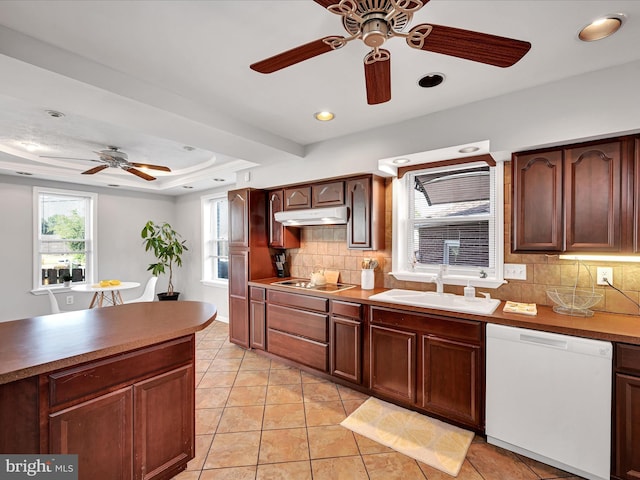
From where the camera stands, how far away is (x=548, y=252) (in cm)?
215

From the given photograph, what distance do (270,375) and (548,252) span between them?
2.79 m

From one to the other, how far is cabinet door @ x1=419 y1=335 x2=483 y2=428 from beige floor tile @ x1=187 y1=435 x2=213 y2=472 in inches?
64.7

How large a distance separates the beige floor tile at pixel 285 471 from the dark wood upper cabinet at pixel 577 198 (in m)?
2.14

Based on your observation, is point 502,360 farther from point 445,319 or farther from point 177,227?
point 177,227

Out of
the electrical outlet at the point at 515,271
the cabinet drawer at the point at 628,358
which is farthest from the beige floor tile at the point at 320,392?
the cabinet drawer at the point at 628,358

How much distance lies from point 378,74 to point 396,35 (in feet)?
0.88

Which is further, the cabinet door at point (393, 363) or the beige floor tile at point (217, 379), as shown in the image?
the beige floor tile at point (217, 379)

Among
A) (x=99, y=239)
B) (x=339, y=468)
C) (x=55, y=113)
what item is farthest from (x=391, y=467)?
(x=99, y=239)

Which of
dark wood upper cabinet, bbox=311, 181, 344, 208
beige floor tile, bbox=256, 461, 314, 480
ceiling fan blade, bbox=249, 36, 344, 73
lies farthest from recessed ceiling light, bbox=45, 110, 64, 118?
beige floor tile, bbox=256, 461, 314, 480

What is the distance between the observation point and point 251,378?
3.18 metres

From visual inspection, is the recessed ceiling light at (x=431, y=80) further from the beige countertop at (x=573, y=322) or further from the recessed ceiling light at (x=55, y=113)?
the recessed ceiling light at (x=55, y=113)

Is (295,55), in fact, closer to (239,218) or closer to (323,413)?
(323,413)

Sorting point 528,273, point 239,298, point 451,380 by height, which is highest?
point 528,273

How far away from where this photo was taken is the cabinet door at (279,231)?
3914 mm
